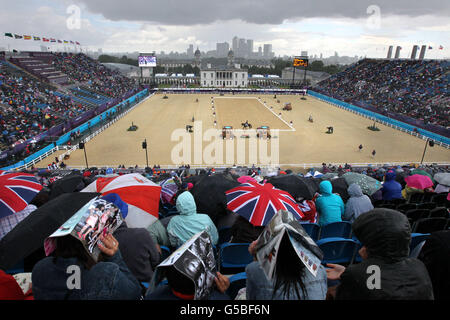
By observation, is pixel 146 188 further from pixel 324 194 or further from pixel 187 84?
pixel 187 84

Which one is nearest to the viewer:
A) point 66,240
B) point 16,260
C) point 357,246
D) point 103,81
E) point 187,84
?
point 66,240

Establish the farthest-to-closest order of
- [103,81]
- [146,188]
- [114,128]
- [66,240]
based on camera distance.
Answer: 1. [103,81]
2. [114,128]
3. [146,188]
4. [66,240]

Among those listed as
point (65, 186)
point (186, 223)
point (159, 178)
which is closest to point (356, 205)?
point (186, 223)

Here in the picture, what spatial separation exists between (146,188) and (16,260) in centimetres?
241

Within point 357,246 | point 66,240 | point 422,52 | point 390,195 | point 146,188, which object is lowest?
point 390,195

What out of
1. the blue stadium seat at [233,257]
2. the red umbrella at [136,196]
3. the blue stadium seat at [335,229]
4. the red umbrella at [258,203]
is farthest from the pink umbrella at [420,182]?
the red umbrella at [136,196]

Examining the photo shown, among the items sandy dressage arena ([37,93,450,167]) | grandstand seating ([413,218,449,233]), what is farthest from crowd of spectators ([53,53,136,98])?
grandstand seating ([413,218,449,233])

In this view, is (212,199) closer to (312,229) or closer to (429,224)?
(312,229)

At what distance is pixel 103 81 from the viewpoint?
2451 inches

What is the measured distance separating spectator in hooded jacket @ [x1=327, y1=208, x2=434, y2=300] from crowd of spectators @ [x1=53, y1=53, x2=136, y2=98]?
59.6 m

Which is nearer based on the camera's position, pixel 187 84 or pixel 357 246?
pixel 357 246

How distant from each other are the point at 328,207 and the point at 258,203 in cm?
227

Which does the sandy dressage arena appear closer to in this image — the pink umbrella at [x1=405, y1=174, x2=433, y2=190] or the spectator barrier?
the spectator barrier

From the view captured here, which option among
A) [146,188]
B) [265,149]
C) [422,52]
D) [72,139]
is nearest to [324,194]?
[146,188]
